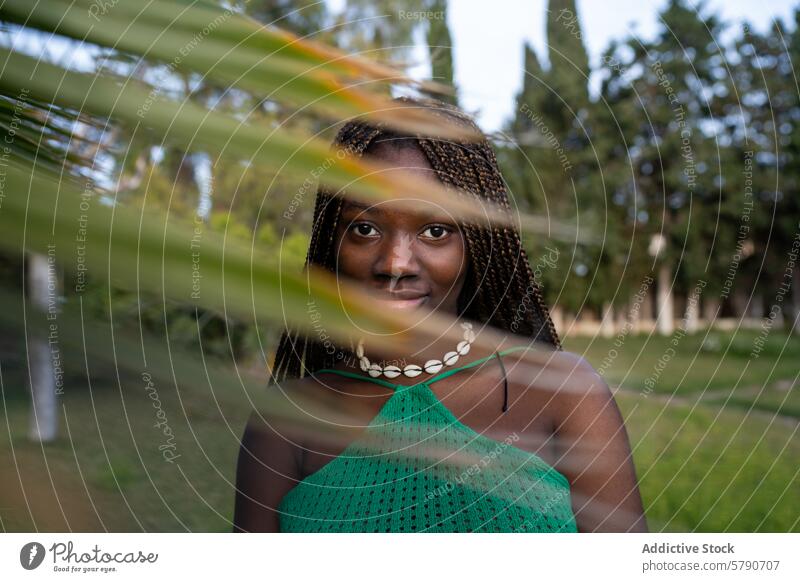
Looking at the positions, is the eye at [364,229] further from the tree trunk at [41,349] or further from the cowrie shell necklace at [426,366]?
the tree trunk at [41,349]

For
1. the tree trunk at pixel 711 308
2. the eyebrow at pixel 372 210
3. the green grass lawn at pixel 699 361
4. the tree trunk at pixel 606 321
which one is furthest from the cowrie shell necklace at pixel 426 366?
the tree trunk at pixel 711 308

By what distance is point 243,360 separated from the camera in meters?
1.25

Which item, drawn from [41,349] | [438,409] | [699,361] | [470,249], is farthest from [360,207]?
[699,361]

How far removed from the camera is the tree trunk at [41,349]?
0.25 meters

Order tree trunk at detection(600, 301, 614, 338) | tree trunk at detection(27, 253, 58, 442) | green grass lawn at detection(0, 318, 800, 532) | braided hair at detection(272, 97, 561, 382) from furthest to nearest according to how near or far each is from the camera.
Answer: tree trunk at detection(600, 301, 614, 338)
braided hair at detection(272, 97, 561, 382)
green grass lawn at detection(0, 318, 800, 532)
tree trunk at detection(27, 253, 58, 442)

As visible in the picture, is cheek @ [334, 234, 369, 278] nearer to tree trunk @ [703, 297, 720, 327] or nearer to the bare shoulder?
the bare shoulder

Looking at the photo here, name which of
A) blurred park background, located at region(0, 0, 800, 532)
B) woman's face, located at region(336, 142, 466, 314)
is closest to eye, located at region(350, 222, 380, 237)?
woman's face, located at region(336, 142, 466, 314)

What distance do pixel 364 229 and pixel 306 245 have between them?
0.38 meters

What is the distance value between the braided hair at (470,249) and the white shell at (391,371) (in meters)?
0.04

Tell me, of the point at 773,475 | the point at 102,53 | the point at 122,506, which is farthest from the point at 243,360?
the point at 773,475

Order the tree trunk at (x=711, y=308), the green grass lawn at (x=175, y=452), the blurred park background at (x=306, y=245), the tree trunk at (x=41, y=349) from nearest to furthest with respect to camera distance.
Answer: the tree trunk at (x=41, y=349)
the green grass lawn at (x=175, y=452)
the blurred park background at (x=306, y=245)
the tree trunk at (x=711, y=308)

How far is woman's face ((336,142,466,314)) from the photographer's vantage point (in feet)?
2.09

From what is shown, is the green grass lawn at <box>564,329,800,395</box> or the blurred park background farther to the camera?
the green grass lawn at <box>564,329,800,395</box>

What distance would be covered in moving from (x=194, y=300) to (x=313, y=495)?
1.53 ft
